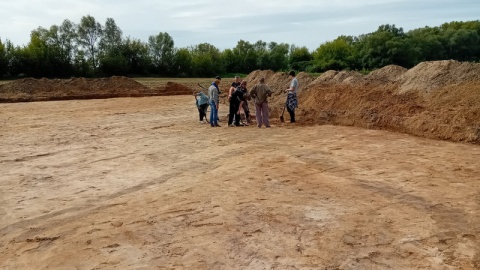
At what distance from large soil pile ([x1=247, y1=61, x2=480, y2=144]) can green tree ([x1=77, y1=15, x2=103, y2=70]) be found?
31.3 m

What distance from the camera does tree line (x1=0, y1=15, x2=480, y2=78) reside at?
40969 mm

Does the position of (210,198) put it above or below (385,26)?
below

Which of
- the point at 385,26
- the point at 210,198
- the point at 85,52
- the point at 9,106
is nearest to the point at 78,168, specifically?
the point at 210,198

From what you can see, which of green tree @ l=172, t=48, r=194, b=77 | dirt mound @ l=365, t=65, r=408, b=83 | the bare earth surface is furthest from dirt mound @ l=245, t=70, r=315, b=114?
green tree @ l=172, t=48, r=194, b=77

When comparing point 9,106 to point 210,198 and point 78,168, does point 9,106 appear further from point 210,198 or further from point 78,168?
point 210,198

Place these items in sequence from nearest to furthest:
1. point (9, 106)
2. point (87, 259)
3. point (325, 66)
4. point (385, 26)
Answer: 1. point (87, 259)
2. point (9, 106)
3. point (325, 66)
4. point (385, 26)

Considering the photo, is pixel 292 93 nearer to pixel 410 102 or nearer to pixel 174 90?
pixel 410 102

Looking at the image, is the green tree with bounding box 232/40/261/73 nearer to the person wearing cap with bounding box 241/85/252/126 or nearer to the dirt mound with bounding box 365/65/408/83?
the dirt mound with bounding box 365/65/408/83

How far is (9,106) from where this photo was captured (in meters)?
23.4

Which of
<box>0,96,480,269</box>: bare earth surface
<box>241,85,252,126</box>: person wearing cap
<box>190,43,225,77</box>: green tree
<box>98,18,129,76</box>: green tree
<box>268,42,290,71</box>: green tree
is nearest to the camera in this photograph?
<box>0,96,480,269</box>: bare earth surface

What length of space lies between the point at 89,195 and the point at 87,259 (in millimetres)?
2521

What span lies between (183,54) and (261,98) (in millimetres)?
40018

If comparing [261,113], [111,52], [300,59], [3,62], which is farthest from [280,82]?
[300,59]

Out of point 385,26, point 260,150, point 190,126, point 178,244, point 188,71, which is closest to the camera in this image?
point 178,244
